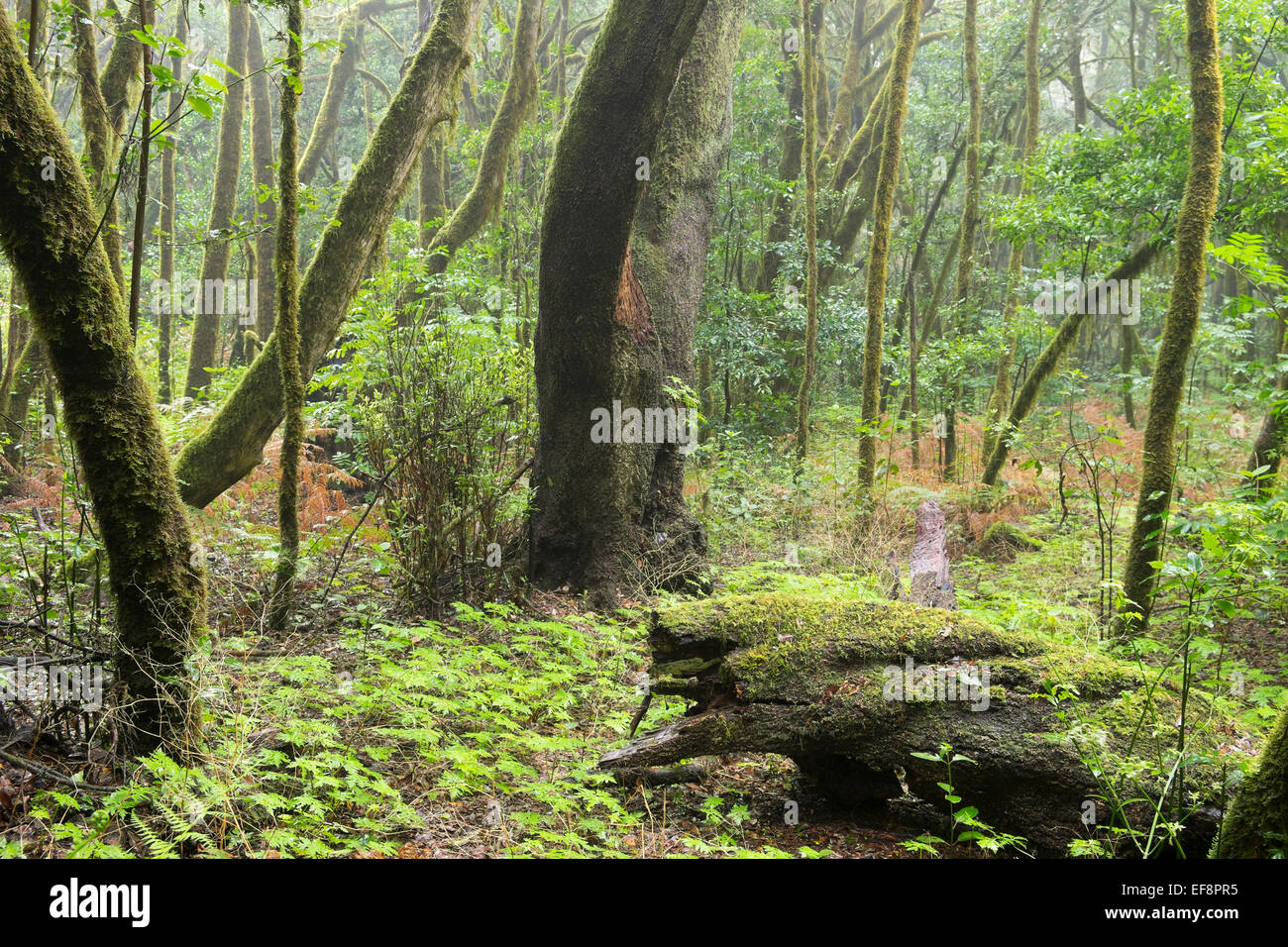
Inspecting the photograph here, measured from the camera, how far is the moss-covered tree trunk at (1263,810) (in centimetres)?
235

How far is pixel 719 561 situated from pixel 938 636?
4.68 m

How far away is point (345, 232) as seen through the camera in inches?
283

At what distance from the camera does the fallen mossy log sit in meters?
3.07

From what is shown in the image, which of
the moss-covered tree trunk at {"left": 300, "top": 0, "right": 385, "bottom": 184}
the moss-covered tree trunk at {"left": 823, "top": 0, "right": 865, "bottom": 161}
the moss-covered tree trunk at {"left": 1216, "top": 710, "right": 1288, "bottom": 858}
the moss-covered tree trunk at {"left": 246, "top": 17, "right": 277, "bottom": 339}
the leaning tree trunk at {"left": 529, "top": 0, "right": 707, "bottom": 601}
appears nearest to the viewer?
the moss-covered tree trunk at {"left": 1216, "top": 710, "right": 1288, "bottom": 858}

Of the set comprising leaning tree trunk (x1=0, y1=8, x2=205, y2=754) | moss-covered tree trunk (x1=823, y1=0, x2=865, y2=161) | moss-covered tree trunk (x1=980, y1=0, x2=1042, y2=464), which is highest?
moss-covered tree trunk (x1=823, y1=0, x2=865, y2=161)

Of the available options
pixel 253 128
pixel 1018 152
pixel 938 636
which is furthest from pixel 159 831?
pixel 1018 152

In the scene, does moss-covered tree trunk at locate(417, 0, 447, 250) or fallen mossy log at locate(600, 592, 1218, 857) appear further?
moss-covered tree trunk at locate(417, 0, 447, 250)

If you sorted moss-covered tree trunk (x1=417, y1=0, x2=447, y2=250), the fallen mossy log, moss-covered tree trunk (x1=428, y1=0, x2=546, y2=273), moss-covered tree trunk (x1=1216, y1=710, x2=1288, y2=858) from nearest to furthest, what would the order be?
moss-covered tree trunk (x1=1216, y1=710, x2=1288, y2=858), the fallen mossy log, moss-covered tree trunk (x1=428, y1=0, x2=546, y2=273), moss-covered tree trunk (x1=417, y1=0, x2=447, y2=250)

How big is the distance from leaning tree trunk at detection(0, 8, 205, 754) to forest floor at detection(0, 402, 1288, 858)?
177 mm

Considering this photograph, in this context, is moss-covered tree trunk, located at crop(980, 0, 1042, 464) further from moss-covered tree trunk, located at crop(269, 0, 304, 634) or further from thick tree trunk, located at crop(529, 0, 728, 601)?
moss-covered tree trunk, located at crop(269, 0, 304, 634)

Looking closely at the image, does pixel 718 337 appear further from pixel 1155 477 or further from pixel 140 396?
pixel 140 396

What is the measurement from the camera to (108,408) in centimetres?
323

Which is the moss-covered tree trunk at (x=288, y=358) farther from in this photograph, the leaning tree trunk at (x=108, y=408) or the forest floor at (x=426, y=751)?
the leaning tree trunk at (x=108, y=408)

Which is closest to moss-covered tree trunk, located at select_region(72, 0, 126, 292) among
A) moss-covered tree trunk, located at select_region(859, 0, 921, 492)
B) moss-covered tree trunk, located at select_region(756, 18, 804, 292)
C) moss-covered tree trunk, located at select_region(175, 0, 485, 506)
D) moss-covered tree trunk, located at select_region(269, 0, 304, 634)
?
moss-covered tree trunk, located at select_region(175, 0, 485, 506)
